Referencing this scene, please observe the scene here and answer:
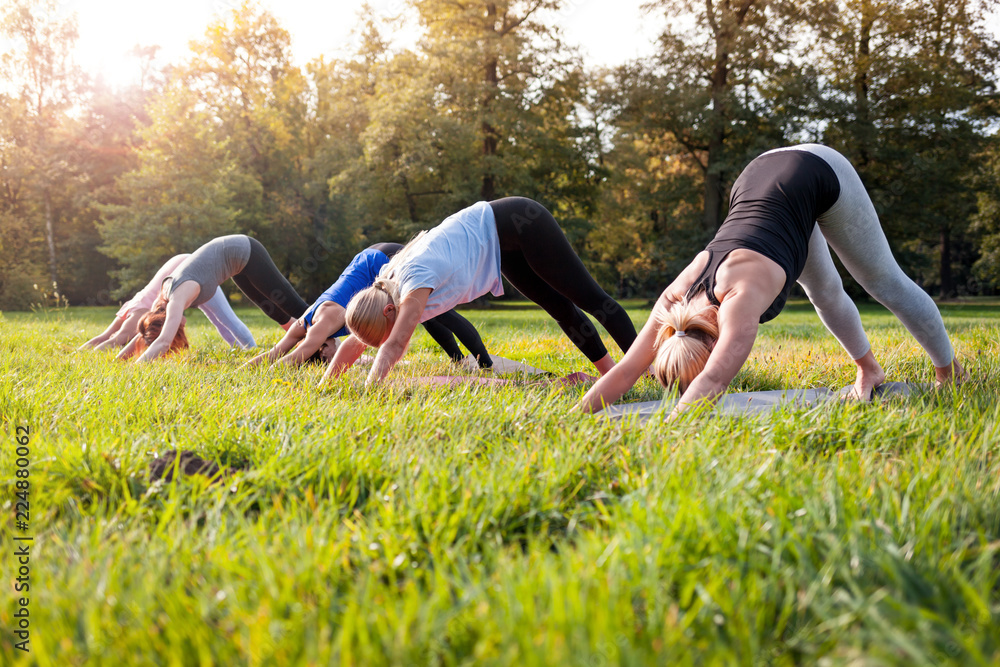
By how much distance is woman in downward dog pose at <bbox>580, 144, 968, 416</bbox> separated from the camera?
2.68 metres

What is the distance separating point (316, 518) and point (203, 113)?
26.6 meters

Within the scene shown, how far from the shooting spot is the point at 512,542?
157 cm

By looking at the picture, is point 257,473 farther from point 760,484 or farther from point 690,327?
point 690,327

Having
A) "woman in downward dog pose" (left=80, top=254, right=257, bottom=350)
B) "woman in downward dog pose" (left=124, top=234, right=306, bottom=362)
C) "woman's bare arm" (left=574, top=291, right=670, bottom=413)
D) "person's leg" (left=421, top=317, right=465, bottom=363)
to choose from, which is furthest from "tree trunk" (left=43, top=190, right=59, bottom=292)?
"woman's bare arm" (left=574, top=291, right=670, bottom=413)

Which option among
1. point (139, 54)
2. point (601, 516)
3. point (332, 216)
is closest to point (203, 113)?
point (332, 216)

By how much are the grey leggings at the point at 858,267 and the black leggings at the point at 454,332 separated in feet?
9.51

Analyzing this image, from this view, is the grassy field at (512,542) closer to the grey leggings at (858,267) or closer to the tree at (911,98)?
the grey leggings at (858,267)

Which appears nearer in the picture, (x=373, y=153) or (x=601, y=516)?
(x=601, y=516)

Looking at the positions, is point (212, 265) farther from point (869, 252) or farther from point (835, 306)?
point (869, 252)

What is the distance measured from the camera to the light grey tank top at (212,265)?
20.7ft

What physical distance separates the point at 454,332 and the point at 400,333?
2.26 meters

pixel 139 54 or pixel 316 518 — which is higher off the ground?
pixel 139 54

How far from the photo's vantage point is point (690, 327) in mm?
2850

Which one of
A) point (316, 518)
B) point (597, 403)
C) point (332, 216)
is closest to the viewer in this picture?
point (316, 518)
